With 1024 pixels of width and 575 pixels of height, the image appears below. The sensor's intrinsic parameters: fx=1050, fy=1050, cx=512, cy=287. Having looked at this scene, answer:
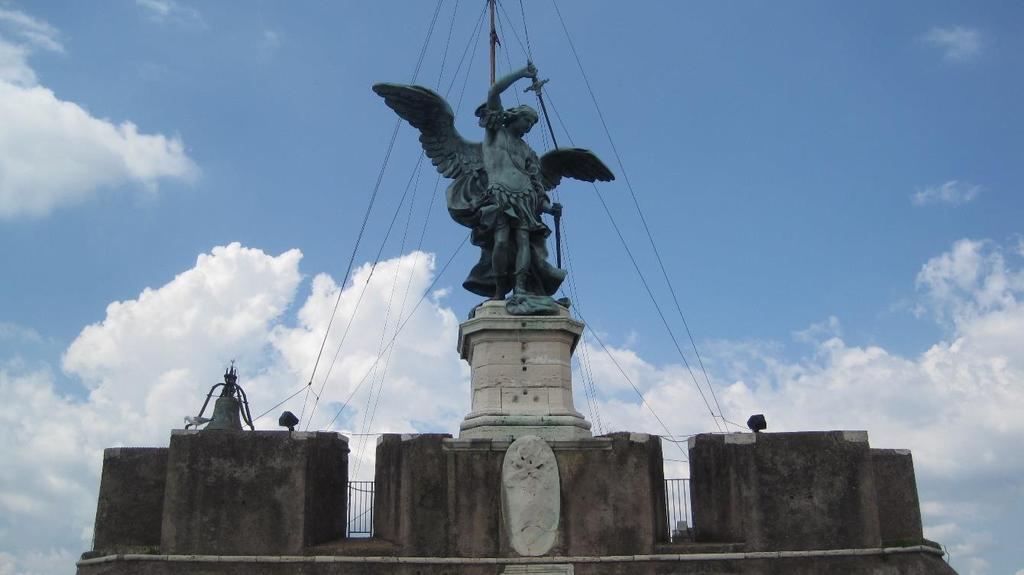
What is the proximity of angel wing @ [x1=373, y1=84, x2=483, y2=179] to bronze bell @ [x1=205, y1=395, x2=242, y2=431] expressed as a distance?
14.3 feet

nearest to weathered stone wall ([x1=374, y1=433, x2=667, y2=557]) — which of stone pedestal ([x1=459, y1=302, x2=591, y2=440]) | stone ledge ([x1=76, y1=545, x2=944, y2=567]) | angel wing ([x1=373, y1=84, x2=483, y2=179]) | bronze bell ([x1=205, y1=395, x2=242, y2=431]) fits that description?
stone ledge ([x1=76, y1=545, x2=944, y2=567])

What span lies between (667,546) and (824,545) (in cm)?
187

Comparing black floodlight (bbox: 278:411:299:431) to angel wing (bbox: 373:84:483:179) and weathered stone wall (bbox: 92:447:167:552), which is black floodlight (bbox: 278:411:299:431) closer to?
weathered stone wall (bbox: 92:447:167:552)

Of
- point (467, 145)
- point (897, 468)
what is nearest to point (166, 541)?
point (467, 145)

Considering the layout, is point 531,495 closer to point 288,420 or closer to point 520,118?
point 288,420

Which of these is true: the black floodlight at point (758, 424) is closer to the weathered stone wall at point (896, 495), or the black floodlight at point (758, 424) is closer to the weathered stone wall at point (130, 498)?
the weathered stone wall at point (896, 495)

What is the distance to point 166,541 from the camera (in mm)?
12250

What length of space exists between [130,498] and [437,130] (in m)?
6.45

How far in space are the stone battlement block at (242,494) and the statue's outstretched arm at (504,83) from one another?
5.30 meters

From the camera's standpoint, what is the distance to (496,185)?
14578mm

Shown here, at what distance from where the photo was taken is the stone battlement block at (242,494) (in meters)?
12.3

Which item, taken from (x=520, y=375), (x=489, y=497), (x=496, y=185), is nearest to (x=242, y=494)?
(x=489, y=497)

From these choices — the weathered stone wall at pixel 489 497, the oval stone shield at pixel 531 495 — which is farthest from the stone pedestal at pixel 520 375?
the weathered stone wall at pixel 489 497

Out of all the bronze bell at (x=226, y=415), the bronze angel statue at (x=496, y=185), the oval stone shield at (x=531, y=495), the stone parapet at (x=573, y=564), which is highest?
the bronze angel statue at (x=496, y=185)
